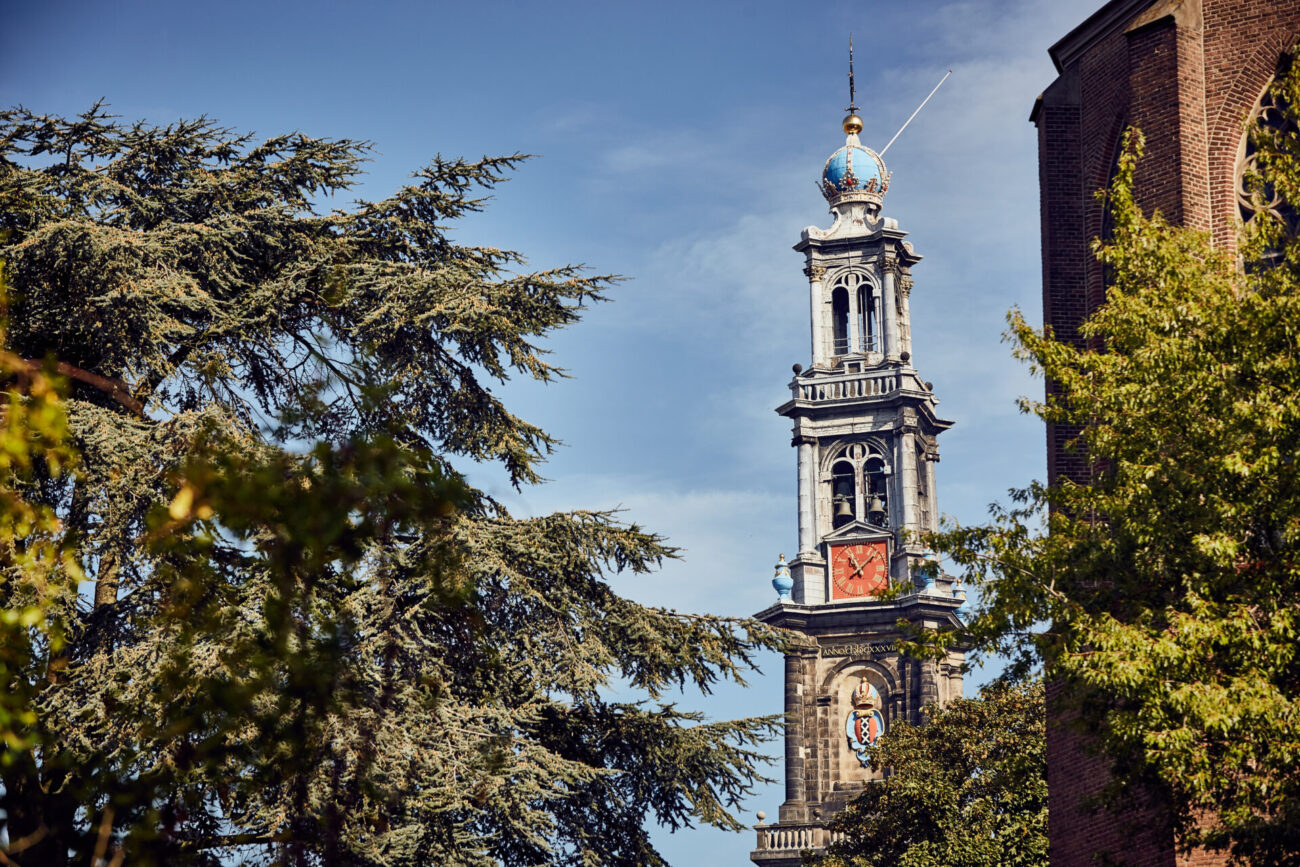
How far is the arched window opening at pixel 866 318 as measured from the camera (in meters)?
83.5

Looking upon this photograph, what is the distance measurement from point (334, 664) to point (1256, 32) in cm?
1826

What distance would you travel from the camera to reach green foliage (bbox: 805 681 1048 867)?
127ft

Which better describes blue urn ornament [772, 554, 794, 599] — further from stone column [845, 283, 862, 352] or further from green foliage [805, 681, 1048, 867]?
green foliage [805, 681, 1048, 867]

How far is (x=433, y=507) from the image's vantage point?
7.96 metres

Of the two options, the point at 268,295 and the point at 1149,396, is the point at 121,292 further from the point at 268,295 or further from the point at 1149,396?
the point at 1149,396

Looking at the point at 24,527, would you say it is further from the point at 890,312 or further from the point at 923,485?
the point at 890,312

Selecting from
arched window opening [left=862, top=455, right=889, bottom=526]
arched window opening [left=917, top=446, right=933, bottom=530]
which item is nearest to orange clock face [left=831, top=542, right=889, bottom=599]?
arched window opening [left=862, top=455, right=889, bottom=526]

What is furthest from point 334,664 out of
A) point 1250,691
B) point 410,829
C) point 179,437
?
point 179,437

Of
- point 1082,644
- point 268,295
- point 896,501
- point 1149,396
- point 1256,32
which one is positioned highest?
point 896,501

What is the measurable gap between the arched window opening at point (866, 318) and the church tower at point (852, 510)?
8 cm

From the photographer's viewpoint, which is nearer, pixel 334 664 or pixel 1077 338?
pixel 334 664

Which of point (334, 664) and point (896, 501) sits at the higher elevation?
point (896, 501)

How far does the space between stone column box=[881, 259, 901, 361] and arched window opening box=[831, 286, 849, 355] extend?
7.50 feet

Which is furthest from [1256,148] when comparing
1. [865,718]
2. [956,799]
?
[865,718]
